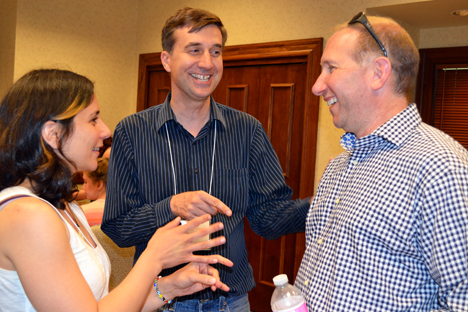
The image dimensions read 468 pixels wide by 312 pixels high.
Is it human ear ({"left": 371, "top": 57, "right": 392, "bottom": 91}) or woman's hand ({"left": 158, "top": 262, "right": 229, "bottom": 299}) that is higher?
human ear ({"left": 371, "top": 57, "right": 392, "bottom": 91})

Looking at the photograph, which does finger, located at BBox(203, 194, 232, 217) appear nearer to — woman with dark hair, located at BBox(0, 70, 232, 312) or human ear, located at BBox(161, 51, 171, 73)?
A: woman with dark hair, located at BBox(0, 70, 232, 312)

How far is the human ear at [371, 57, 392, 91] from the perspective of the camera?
4.35 feet

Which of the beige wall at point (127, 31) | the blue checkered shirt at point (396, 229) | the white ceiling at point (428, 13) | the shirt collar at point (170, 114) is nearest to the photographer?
the blue checkered shirt at point (396, 229)

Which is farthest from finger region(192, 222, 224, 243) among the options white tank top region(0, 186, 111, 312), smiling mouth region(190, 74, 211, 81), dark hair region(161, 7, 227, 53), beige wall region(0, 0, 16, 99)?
beige wall region(0, 0, 16, 99)

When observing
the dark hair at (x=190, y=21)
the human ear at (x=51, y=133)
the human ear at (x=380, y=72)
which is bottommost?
the human ear at (x=51, y=133)

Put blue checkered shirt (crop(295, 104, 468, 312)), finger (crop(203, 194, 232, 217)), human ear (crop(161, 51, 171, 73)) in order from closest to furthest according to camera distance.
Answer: blue checkered shirt (crop(295, 104, 468, 312)) < finger (crop(203, 194, 232, 217)) < human ear (crop(161, 51, 171, 73))

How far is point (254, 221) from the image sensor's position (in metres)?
1.90

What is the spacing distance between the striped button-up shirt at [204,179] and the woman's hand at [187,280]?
0.71 feet

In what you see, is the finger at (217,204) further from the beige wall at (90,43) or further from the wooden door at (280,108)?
the beige wall at (90,43)

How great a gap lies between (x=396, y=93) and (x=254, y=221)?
86 cm

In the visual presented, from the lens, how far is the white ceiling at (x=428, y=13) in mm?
2904

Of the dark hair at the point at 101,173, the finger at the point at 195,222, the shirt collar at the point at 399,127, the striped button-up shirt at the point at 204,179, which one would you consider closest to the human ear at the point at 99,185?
the dark hair at the point at 101,173

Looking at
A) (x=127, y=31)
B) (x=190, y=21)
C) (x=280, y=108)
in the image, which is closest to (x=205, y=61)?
(x=190, y=21)

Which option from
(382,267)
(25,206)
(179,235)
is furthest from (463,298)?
(25,206)
